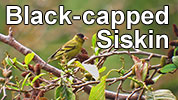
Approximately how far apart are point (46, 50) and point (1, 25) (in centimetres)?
56

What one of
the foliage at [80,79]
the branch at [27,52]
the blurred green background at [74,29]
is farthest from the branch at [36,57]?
the blurred green background at [74,29]

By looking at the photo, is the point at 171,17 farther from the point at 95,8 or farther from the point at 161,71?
the point at 161,71

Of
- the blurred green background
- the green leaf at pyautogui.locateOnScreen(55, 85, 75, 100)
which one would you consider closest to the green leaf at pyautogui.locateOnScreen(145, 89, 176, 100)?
the green leaf at pyautogui.locateOnScreen(55, 85, 75, 100)

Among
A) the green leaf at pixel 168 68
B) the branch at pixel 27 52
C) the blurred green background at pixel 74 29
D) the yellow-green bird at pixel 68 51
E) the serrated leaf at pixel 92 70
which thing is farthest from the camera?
the blurred green background at pixel 74 29

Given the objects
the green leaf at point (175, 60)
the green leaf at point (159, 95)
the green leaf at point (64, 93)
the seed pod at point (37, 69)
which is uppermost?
the green leaf at point (175, 60)

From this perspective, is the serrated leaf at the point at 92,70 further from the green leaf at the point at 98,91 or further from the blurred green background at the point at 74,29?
the blurred green background at the point at 74,29

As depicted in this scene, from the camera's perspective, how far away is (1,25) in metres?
3.98

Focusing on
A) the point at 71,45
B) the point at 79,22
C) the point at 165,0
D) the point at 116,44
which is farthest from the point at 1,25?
the point at 116,44

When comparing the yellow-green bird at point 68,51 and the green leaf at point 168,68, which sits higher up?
the yellow-green bird at point 68,51

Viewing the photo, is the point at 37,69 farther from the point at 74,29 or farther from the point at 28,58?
the point at 74,29

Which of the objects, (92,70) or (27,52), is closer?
(92,70)

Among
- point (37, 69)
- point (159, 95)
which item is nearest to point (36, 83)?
point (37, 69)

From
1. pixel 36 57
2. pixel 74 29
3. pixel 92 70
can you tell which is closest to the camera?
pixel 92 70

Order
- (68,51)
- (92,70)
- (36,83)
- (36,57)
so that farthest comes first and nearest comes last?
(68,51), (36,57), (36,83), (92,70)
